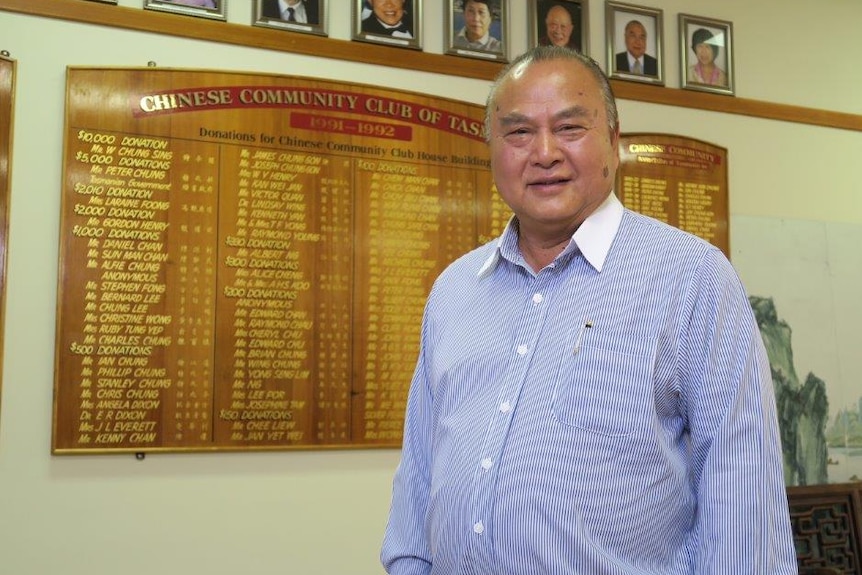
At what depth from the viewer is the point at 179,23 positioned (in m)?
2.67

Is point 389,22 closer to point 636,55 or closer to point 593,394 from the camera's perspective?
point 636,55

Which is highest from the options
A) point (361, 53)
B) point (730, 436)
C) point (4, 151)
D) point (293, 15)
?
point (293, 15)

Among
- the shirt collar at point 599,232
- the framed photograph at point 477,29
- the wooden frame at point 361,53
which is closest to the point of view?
the shirt collar at point 599,232

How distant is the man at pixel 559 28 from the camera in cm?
321

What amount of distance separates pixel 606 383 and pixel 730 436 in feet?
0.60

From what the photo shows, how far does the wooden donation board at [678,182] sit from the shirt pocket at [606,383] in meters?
2.13

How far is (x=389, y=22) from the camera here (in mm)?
2963

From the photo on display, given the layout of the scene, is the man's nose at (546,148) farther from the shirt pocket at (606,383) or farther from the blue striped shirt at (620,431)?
the shirt pocket at (606,383)

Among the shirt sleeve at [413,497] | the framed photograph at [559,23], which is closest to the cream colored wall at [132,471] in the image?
the framed photograph at [559,23]

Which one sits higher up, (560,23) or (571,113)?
(560,23)

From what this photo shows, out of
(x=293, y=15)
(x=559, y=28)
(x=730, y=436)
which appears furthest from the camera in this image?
(x=559, y=28)

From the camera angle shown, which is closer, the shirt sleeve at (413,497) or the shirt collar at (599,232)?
the shirt collar at (599,232)

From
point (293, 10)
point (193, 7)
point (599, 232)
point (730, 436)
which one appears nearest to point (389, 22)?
point (293, 10)

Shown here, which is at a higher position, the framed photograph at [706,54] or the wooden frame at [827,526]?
the framed photograph at [706,54]
